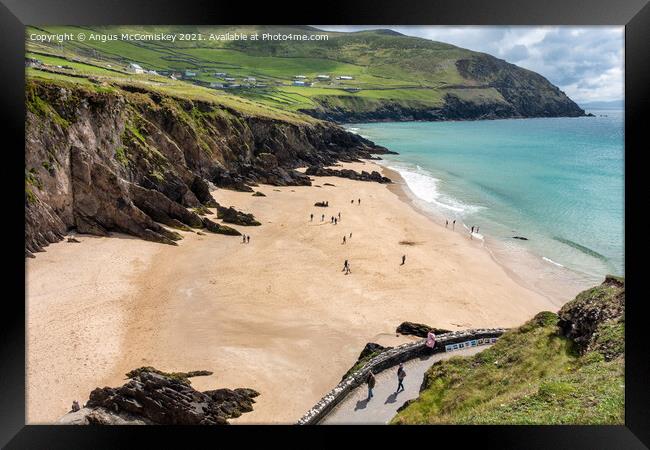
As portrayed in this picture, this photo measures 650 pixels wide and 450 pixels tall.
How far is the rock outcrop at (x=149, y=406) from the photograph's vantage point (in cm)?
1127

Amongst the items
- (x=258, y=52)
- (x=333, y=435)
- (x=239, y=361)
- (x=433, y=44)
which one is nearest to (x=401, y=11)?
(x=333, y=435)

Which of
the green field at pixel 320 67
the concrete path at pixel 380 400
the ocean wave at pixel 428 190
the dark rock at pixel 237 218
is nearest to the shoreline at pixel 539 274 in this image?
the ocean wave at pixel 428 190

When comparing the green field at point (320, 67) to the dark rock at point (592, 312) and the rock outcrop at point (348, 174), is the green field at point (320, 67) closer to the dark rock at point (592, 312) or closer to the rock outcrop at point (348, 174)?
the rock outcrop at point (348, 174)

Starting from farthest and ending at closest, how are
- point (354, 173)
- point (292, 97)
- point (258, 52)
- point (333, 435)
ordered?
point (258, 52), point (292, 97), point (354, 173), point (333, 435)

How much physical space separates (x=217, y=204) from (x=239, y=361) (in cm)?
2348

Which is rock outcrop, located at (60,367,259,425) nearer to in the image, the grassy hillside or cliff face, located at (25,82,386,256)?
the grassy hillside

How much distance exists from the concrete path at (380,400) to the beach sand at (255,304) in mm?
3194

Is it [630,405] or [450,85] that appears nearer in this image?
[630,405]

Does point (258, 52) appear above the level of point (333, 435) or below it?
above

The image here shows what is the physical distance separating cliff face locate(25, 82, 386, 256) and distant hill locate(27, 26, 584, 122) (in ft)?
79.6

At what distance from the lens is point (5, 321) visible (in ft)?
25.3

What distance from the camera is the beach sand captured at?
1586 centimetres

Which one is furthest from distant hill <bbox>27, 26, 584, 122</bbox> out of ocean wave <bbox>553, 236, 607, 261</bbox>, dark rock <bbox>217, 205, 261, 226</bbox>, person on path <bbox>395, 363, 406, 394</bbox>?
person on path <bbox>395, 363, 406, 394</bbox>

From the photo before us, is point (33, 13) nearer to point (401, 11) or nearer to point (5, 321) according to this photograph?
point (5, 321)
